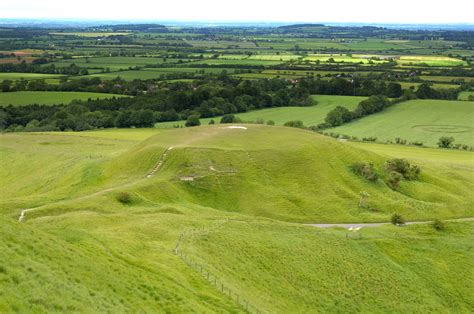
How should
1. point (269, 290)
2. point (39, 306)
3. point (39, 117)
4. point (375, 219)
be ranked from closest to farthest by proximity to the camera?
point (39, 306)
point (269, 290)
point (375, 219)
point (39, 117)

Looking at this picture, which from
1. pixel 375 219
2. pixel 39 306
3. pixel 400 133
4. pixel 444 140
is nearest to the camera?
pixel 39 306

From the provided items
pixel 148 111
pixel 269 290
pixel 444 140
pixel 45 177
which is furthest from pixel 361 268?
pixel 148 111

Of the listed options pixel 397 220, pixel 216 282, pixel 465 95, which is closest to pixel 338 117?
pixel 465 95

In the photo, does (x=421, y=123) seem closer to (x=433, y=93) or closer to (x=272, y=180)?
(x=433, y=93)

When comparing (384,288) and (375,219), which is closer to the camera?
(384,288)

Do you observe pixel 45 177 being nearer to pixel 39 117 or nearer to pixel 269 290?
pixel 269 290

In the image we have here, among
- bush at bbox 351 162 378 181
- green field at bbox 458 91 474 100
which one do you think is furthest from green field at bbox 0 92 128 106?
green field at bbox 458 91 474 100

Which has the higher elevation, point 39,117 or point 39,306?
point 39,306
